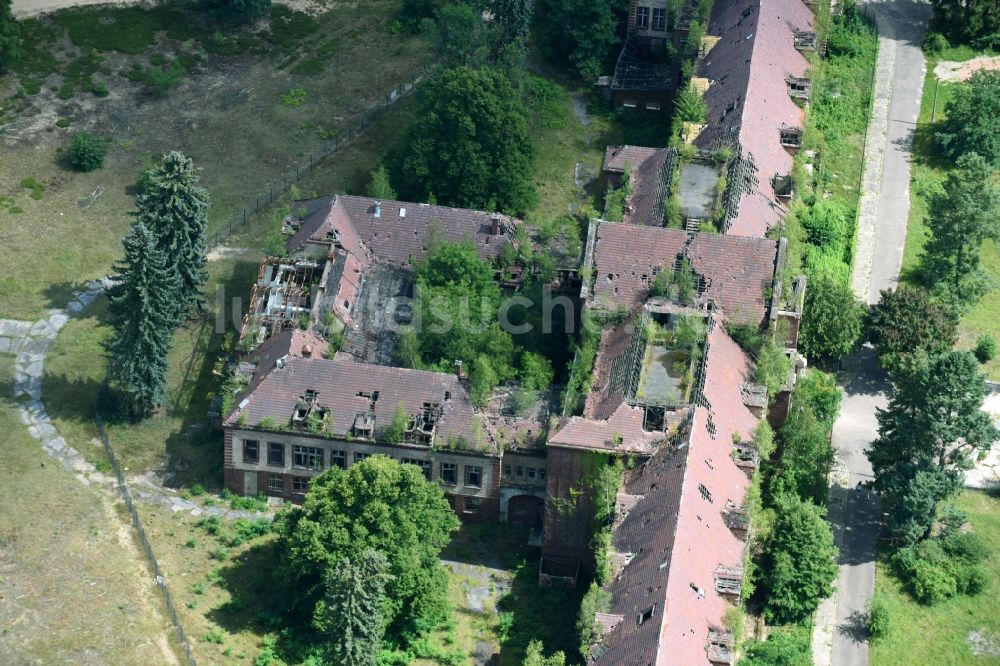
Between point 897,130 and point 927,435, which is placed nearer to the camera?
point 927,435

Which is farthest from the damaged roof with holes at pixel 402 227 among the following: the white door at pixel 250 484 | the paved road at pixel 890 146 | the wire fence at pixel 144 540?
the paved road at pixel 890 146

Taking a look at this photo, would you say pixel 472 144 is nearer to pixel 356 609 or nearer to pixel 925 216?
pixel 925 216

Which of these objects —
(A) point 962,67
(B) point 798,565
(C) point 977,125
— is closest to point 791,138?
(C) point 977,125

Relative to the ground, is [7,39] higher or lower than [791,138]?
higher

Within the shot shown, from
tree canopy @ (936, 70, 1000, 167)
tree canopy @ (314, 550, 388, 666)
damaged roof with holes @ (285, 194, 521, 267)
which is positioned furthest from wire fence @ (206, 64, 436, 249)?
tree canopy @ (936, 70, 1000, 167)

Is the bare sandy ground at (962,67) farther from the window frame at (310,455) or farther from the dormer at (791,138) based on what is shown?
the window frame at (310,455)

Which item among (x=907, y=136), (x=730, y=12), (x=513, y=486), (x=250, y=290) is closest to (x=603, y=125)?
(x=730, y=12)
